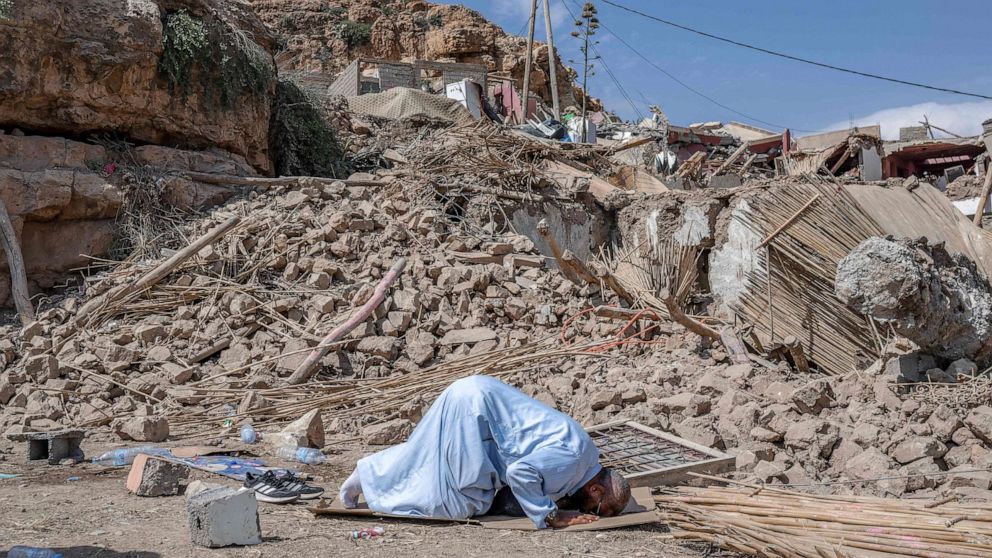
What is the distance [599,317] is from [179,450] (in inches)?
155

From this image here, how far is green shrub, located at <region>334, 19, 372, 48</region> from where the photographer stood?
34.8 metres

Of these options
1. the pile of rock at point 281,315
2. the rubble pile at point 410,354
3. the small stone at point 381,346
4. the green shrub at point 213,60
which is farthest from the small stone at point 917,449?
the green shrub at point 213,60

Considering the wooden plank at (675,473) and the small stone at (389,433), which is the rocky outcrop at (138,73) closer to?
the small stone at (389,433)

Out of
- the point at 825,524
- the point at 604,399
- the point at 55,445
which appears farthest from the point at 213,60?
the point at 825,524

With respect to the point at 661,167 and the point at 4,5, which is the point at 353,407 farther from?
the point at 661,167

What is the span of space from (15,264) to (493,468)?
6900 mm

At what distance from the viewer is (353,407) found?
6922mm

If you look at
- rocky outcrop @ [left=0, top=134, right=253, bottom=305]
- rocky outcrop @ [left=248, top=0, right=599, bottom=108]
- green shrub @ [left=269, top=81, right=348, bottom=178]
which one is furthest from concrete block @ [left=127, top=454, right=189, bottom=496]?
rocky outcrop @ [left=248, top=0, right=599, bottom=108]

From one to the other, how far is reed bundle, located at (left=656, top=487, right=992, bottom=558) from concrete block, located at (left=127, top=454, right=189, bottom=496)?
2.58 metres

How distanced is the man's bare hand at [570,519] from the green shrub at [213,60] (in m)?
8.29

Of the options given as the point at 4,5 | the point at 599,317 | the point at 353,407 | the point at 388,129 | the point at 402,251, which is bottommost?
the point at 353,407

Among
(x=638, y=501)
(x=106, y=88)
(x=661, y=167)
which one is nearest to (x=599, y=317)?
(x=638, y=501)

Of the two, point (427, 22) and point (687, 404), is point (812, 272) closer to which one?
point (687, 404)

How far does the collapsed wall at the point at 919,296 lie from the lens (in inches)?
245
